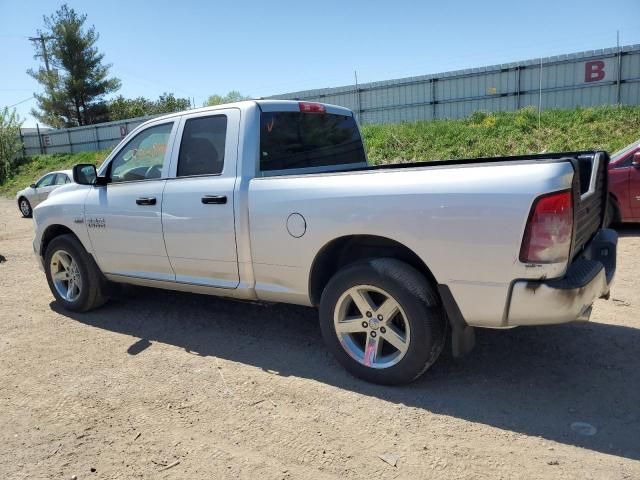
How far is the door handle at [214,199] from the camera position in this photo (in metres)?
3.97

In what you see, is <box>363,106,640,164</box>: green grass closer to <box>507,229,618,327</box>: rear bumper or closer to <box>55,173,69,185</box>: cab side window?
<box>55,173,69,185</box>: cab side window

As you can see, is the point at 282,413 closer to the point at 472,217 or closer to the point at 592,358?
the point at 472,217

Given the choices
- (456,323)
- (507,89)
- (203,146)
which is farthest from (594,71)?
(456,323)

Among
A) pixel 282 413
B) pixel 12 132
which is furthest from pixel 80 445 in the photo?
pixel 12 132

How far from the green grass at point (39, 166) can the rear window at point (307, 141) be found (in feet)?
93.1

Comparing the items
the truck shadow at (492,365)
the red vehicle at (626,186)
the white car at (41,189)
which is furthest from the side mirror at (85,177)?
the white car at (41,189)

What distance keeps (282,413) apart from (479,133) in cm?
1457

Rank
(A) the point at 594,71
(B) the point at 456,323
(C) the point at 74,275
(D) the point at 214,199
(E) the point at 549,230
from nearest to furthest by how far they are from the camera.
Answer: (E) the point at 549,230, (B) the point at 456,323, (D) the point at 214,199, (C) the point at 74,275, (A) the point at 594,71

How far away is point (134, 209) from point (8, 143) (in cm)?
3661

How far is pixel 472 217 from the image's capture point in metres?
2.91

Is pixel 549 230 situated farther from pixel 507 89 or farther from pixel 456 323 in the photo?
pixel 507 89

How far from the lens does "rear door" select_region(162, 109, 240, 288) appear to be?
4027 millimetres

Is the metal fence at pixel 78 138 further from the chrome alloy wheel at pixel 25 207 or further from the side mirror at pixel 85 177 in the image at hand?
the side mirror at pixel 85 177

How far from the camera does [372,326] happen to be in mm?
3465
